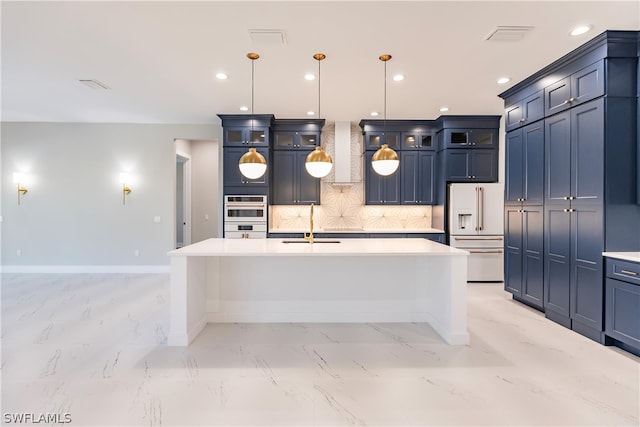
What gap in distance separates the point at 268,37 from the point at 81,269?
563cm

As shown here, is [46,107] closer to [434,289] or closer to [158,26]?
[158,26]

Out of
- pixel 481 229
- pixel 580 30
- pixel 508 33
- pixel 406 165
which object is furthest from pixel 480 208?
pixel 508 33

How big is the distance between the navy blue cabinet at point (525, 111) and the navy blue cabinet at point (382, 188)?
78.1 inches

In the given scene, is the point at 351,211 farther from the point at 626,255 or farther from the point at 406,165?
the point at 626,255

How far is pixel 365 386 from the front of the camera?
7.36 feet

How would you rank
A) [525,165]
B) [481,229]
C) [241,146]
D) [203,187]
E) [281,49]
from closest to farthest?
1. [281,49]
2. [525,165]
3. [481,229]
4. [241,146]
5. [203,187]

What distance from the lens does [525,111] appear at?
3914 millimetres

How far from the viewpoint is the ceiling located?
2.51 metres

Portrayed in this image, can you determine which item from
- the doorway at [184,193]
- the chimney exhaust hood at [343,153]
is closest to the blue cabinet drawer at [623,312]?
the chimney exhaust hood at [343,153]

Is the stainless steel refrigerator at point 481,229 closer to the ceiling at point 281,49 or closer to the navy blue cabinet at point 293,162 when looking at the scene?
the ceiling at point 281,49

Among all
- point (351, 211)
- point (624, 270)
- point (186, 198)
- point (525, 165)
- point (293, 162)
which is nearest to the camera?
point (624, 270)

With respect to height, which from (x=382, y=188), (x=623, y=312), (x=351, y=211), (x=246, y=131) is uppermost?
(x=246, y=131)

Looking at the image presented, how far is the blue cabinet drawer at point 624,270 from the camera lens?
2596 mm

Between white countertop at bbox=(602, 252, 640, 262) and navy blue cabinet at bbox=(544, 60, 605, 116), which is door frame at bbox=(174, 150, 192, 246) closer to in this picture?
navy blue cabinet at bbox=(544, 60, 605, 116)
